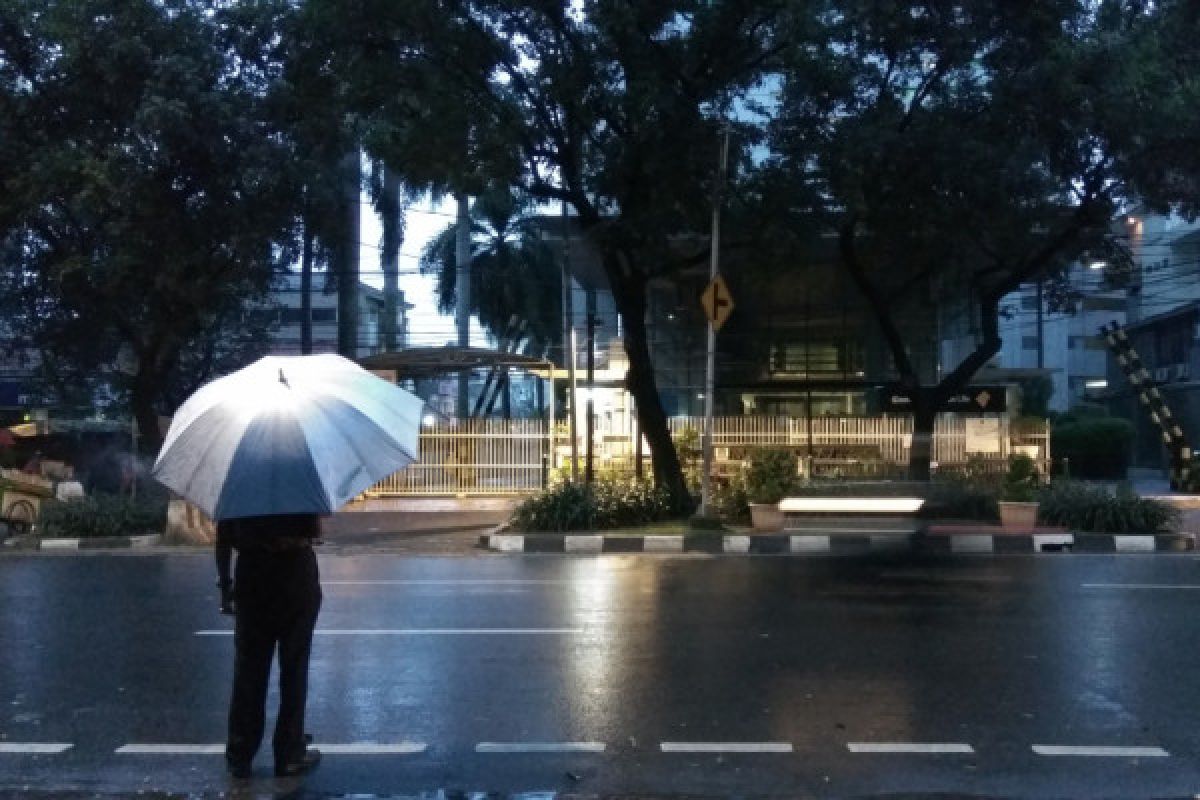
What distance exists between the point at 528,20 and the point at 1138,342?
121ft

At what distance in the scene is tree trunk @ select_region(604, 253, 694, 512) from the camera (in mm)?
18938

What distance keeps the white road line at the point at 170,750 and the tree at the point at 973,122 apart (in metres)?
13.4

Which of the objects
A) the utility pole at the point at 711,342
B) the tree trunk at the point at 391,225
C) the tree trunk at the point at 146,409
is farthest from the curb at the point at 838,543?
the tree trunk at the point at 391,225

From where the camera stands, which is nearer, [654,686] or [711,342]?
[654,686]

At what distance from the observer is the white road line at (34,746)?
6.19 m

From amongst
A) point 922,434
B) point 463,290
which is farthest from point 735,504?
point 463,290

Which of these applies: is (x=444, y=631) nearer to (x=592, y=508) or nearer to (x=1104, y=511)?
(x=592, y=508)

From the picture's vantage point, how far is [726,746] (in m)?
6.18

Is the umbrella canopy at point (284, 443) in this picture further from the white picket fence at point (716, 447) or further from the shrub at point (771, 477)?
the white picket fence at point (716, 447)

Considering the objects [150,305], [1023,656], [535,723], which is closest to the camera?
[535,723]

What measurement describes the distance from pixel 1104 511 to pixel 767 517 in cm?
471

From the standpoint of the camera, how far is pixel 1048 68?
16.8 m

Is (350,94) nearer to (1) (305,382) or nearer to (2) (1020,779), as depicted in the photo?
(1) (305,382)

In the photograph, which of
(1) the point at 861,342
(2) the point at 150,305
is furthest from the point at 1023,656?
(1) the point at 861,342
